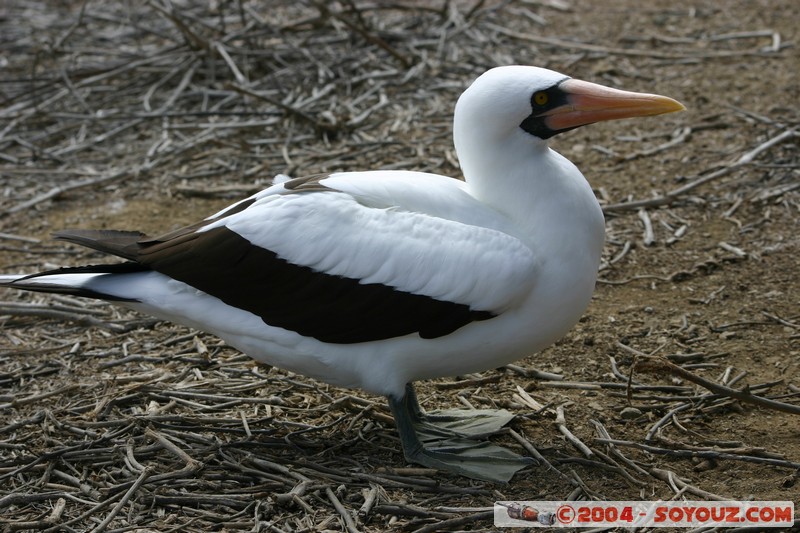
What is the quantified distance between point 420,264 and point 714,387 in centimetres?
123

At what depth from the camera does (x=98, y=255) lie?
5863 mm

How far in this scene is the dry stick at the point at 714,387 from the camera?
3725mm

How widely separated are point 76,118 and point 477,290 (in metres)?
4.96

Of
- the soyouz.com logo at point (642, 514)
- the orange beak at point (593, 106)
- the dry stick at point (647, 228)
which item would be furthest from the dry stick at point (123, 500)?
the dry stick at point (647, 228)

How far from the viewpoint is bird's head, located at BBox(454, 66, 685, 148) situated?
3768 millimetres

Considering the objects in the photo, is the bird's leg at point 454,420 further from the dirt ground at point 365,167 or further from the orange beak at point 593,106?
the orange beak at point 593,106

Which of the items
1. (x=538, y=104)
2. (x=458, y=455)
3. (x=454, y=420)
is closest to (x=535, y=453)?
(x=458, y=455)

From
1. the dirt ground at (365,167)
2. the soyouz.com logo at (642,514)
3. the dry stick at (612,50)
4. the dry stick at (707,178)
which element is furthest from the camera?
the dry stick at (612,50)

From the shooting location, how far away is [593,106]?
382cm

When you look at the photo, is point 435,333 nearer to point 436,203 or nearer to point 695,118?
point 436,203

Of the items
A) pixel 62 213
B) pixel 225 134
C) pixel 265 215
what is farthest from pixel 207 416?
pixel 225 134

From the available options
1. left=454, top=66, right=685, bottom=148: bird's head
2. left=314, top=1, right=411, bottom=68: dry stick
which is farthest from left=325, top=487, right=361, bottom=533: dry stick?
left=314, top=1, right=411, bottom=68: dry stick

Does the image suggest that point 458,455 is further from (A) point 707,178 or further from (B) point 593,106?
(A) point 707,178

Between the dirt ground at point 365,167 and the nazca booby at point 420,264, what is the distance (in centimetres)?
45
